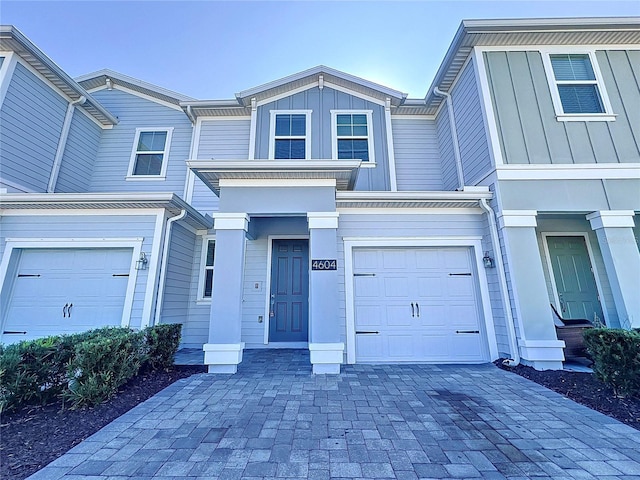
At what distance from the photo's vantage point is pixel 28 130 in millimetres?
5902

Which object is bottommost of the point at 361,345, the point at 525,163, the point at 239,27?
the point at 361,345

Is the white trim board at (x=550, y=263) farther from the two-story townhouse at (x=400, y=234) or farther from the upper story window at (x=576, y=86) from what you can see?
the upper story window at (x=576, y=86)

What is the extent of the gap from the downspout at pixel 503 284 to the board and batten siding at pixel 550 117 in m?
0.95

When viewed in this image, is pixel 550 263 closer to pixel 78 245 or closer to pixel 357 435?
pixel 357 435

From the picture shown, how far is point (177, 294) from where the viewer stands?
580 cm

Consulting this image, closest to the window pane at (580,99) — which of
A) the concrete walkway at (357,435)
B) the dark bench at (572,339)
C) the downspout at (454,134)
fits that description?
the downspout at (454,134)

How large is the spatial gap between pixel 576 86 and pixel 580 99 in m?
0.28

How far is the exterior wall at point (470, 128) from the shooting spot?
5.16 meters

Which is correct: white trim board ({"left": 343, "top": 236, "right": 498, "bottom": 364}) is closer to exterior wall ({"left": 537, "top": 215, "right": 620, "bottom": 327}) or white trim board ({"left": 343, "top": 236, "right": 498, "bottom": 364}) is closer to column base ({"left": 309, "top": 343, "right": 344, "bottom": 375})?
column base ({"left": 309, "top": 343, "right": 344, "bottom": 375})

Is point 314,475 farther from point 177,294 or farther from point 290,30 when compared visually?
point 290,30

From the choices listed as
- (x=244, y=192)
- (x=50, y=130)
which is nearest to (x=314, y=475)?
(x=244, y=192)

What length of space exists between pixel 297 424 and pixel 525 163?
5446 mm

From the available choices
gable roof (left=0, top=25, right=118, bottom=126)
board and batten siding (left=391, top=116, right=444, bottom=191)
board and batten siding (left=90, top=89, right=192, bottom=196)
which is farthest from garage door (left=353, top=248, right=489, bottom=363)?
gable roof (left=0, top=25, right=118, bottom=126)

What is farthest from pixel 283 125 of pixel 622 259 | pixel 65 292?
pixel 622 259
